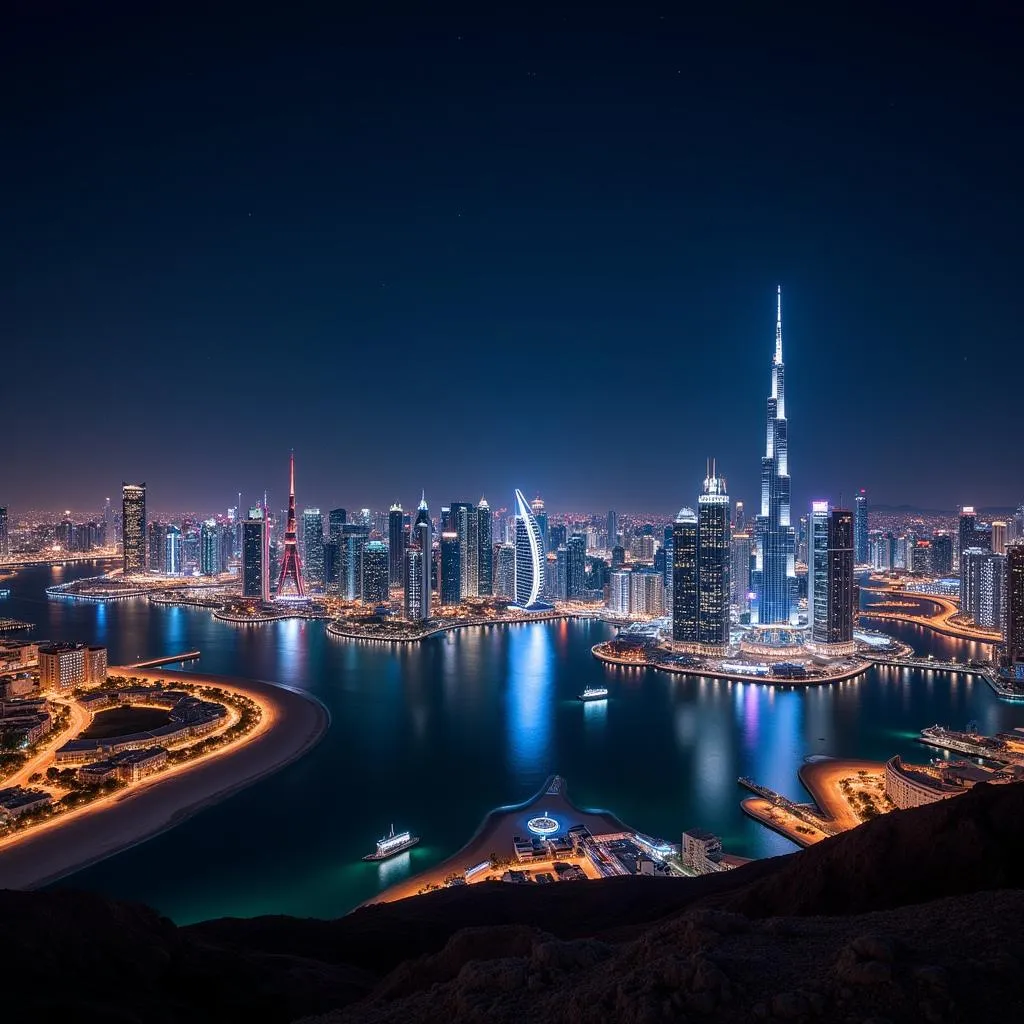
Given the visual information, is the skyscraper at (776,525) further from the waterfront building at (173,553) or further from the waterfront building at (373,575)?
the waterfront building at (173,553)

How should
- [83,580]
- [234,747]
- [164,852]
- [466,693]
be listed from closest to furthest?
[164,852]
[234,747]
[466,693]
[83,580]

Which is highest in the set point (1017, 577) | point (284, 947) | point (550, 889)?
point (1017, 577)

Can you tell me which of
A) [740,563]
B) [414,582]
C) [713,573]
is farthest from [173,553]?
[713,573]

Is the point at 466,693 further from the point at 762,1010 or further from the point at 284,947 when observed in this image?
the point at 762,1010

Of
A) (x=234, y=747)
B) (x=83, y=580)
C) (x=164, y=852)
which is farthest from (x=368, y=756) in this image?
(x=83, y=580)

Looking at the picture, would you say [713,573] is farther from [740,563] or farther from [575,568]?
[740,563]

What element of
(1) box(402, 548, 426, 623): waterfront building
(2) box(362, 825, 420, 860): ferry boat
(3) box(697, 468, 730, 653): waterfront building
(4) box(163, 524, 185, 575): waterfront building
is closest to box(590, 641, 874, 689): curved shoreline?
(3) box(697, 468, 730, 653): waterfront building
